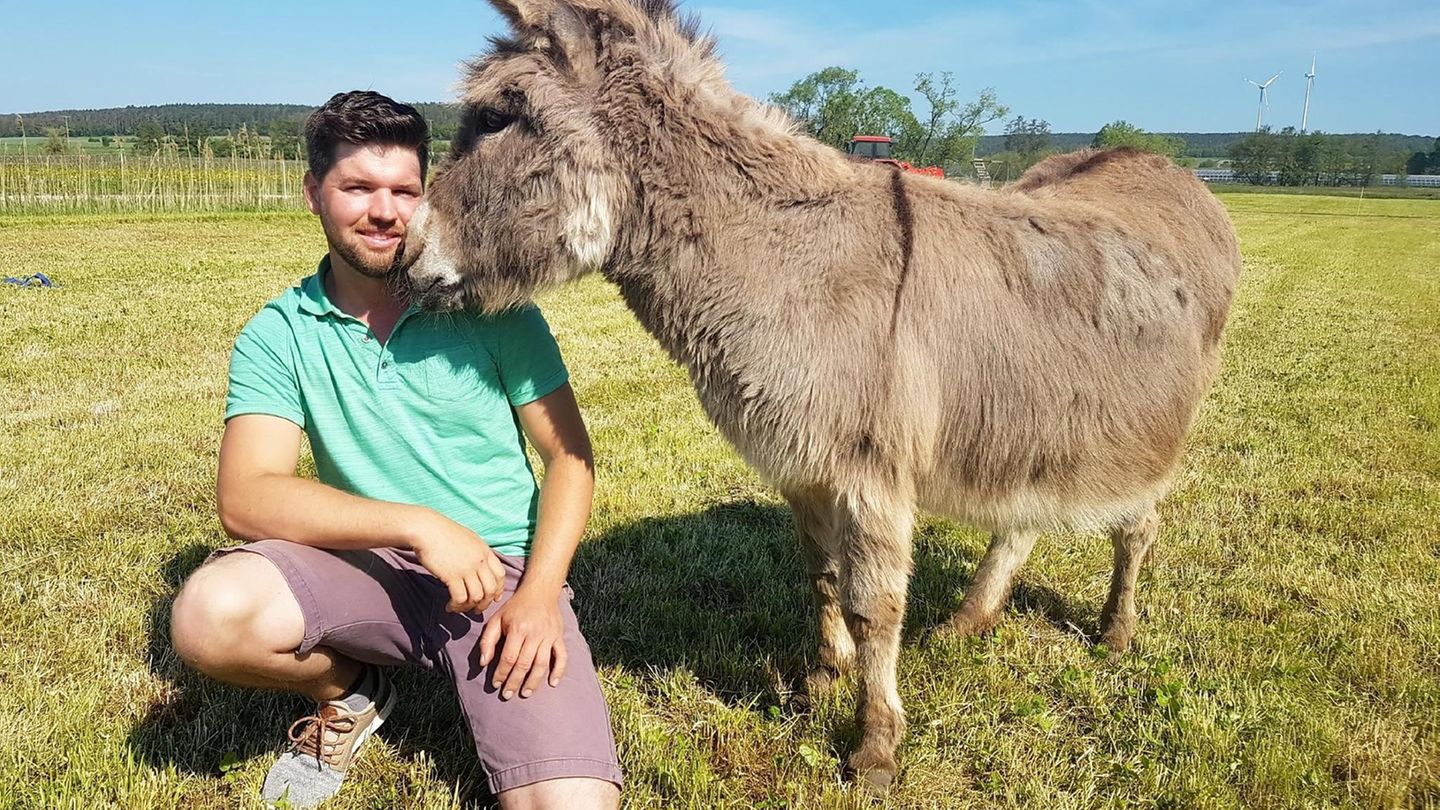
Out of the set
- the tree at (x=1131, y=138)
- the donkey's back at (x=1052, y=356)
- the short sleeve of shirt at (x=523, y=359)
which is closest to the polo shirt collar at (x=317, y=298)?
the short sleeve of shirt at (x=523, y=359)

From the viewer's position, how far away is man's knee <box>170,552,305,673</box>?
7.10ft

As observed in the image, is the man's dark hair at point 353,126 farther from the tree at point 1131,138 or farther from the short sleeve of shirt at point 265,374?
the tree at point 1131,138

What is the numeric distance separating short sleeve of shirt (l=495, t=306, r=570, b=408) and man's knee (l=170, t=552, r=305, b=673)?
2.83 ft

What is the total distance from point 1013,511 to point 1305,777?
1171 mm

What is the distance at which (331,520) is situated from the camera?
88.3 inches

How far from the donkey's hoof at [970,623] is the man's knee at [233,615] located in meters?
2.49

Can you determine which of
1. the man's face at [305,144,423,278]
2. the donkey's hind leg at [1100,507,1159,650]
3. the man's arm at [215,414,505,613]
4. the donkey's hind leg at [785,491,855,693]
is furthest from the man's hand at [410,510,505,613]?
the donkey's hind leg at [1100,507,1159,650]

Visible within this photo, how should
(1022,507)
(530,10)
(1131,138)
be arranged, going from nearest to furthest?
(530,10)
(1022,507)
(1131,138)

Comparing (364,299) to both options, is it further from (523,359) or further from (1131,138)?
(1131,138)

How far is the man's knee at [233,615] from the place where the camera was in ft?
7.10

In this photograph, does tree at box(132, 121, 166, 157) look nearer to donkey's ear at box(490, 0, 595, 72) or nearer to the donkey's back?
donkey's ear at box(490, 0, 595, 72)

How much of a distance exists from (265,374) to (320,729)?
1077 mm

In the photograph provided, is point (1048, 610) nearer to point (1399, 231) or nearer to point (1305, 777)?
point (1305, 777)

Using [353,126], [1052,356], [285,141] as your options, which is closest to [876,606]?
[1052,356]
